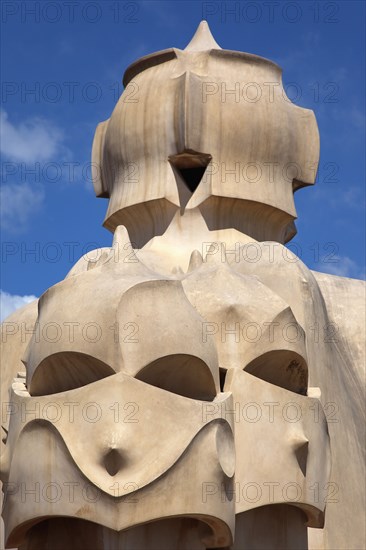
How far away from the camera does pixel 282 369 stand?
20.1 feet

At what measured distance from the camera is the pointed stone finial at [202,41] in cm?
783

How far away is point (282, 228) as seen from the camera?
776 cm

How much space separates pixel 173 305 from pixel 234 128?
6.75ft

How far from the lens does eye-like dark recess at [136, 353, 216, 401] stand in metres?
5.58

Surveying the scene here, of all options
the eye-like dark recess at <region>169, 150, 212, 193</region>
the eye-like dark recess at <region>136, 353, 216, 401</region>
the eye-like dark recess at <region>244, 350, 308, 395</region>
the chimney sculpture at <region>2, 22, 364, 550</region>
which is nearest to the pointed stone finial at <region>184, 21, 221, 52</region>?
the chimney sculpture at <region>2, 22, 364, 550</region>

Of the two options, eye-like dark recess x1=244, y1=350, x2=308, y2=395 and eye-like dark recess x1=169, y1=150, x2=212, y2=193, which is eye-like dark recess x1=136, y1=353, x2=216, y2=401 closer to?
eye-like dark recess x1=244, y1=350, x2=308, y2=395

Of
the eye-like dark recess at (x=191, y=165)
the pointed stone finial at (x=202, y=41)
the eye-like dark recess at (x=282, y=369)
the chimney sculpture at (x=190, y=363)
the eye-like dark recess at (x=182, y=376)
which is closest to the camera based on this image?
the chimney sculpture at (x=190, y=363)

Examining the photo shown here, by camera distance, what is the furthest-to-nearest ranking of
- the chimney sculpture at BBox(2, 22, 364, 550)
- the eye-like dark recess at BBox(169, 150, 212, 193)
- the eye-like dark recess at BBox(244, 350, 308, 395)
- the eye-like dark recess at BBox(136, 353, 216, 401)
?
the eye-like dark recess at BBox(169, 150, 212, 193), the eye-like dark recess at BBox(244, 350, 308, 395), the eye-like dark recess at BBox(136, 353, 216, 401), the chimney sculpture at BBox(2, 22, 364, 550)

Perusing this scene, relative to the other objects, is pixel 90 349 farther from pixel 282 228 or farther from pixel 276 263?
pixel 282 228

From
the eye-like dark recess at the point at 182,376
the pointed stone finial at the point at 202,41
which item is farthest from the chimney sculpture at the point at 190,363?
the pointed stone finial at the point at 202,41

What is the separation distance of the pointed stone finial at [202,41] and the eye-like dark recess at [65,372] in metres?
2.93

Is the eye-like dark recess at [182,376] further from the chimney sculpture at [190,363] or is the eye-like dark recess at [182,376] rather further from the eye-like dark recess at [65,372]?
the eye-like dark recess at [65,372]

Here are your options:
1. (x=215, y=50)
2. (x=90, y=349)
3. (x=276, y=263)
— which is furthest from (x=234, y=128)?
(x=90, y=349)

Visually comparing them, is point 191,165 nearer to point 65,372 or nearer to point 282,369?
point 282,369
